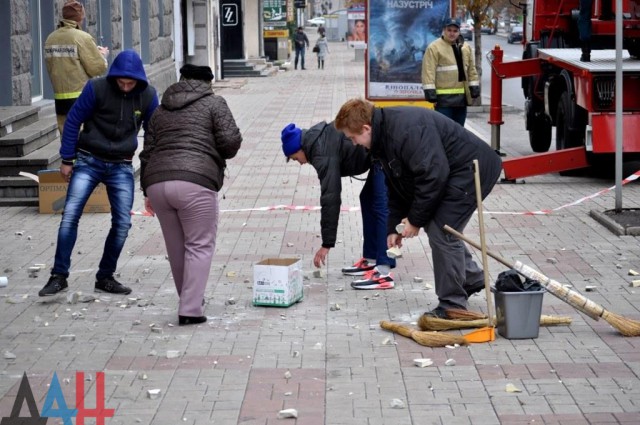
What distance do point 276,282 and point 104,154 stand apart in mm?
1591

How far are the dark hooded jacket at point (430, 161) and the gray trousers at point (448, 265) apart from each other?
0.10m

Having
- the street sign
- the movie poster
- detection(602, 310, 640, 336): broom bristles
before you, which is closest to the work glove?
the movie poster

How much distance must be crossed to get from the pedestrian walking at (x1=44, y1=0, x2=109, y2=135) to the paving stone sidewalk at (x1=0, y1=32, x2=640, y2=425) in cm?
131

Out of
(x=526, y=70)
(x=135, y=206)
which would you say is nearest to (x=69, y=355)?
(x=135, y=206)

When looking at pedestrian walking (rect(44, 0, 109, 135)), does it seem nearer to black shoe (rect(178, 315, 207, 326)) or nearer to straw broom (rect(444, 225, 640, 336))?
black shoe (rect(178, 315, 207, 326))

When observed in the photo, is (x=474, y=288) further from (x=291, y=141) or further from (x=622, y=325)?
(x=291, y=141)

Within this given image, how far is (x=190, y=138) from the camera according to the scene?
825 cm

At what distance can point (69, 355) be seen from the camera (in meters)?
7.55

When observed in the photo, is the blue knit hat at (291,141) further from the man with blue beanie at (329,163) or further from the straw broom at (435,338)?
the straw broom at (435,338)

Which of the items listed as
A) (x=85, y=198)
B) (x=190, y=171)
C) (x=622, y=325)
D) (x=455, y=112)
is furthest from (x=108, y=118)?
(x=455, y=112)

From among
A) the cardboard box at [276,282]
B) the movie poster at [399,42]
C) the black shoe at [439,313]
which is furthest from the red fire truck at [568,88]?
the black shoe at [439,313]

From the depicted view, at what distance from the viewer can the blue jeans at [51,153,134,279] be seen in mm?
9211

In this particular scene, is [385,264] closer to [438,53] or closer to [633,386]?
[633,386]

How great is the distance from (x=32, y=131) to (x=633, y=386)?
9445 millimetres
